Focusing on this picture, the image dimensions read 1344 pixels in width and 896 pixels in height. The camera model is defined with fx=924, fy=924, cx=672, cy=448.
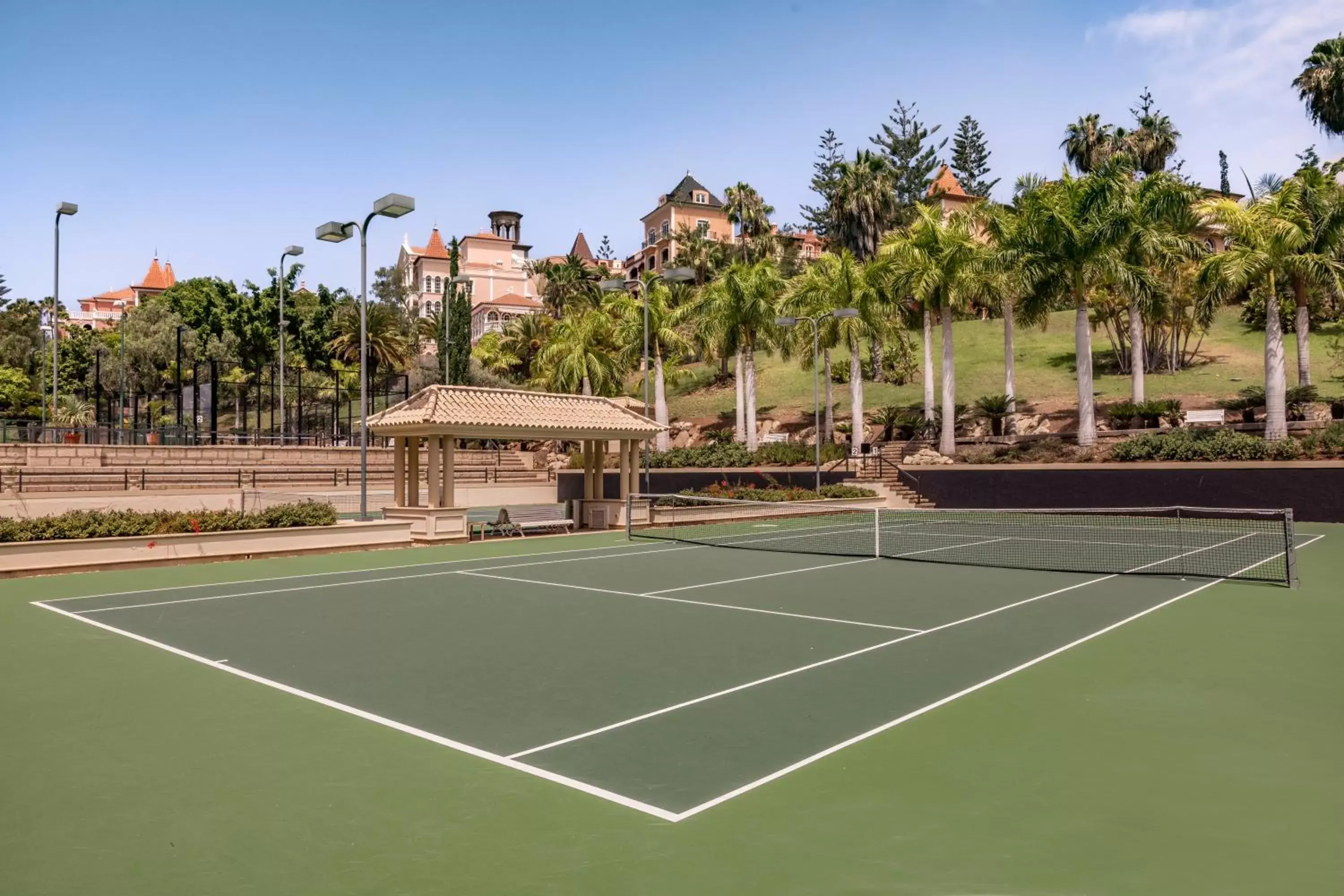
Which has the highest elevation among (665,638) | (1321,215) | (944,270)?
(1321,215)

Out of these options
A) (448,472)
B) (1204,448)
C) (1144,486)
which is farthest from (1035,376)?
(448,472)

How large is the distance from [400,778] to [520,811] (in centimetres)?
110

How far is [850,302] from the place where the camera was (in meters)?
45.3

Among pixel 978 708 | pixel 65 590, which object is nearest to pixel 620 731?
pixel 978 708

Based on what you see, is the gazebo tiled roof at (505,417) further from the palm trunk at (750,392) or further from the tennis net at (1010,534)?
the palm trunk at (750,392)

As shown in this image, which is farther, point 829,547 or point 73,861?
point 829,547

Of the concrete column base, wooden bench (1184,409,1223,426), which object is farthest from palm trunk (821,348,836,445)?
the concrete column base

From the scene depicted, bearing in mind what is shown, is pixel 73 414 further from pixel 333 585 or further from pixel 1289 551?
pixel 1289 551

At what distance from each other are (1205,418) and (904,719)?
37009 millimetres

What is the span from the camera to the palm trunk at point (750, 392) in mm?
47531

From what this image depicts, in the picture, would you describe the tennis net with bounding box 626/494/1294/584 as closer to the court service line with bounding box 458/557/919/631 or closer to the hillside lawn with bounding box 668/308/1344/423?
the court service line with bounding box 458/557/919/631

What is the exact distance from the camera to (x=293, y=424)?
66625mm

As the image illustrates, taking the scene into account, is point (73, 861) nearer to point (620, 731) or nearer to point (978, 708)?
point (620, 731)

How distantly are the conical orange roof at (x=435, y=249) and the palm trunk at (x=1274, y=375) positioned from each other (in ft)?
323
